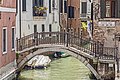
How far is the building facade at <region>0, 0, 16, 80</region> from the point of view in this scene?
15195 millimetres

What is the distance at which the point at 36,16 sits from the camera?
22016mm

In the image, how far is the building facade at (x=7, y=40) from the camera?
15.2 metres

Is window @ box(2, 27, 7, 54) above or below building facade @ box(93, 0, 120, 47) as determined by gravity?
below

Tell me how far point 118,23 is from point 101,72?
217 centimetres

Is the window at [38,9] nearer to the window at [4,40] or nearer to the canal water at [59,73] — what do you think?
the canal water at [59,73]

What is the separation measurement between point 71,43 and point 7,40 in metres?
2.59

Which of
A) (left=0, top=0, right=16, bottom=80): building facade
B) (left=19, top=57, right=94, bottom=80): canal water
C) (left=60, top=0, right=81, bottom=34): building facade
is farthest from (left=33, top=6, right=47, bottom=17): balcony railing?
(left=60, top=0, right=81, bottom=34): building facade

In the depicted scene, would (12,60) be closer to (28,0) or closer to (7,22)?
(7,22)

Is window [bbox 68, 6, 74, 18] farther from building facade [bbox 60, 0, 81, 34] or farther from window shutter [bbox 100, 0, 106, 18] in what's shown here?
window shutter [bbox 100, 0, 106, 18]

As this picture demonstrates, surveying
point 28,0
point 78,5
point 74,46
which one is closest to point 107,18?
point 74,46

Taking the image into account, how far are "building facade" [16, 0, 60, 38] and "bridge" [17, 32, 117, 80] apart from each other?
1.72 m

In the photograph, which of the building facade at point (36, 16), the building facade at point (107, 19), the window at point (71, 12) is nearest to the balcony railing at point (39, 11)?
the building facade at point (36, 16)

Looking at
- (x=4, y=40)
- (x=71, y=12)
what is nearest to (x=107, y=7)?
(x=4, y=40)

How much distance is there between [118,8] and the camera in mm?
16688
